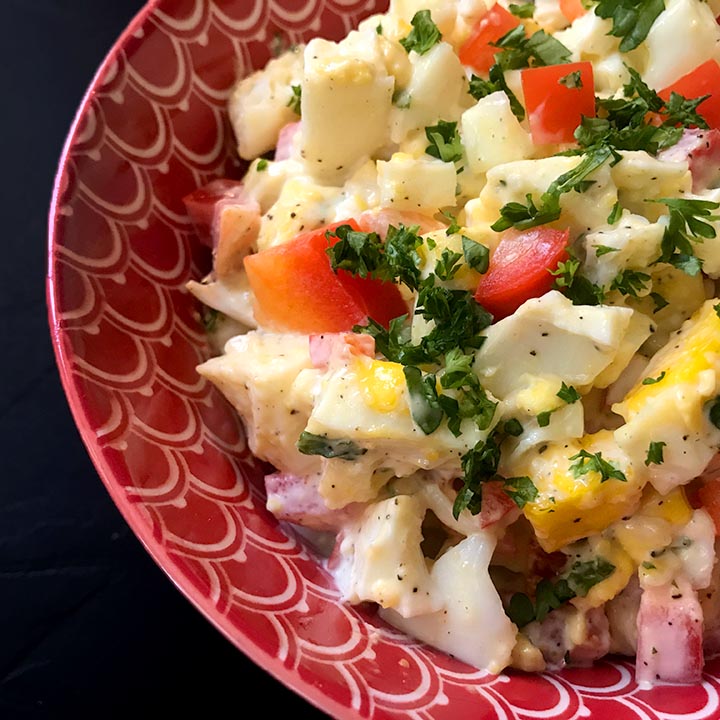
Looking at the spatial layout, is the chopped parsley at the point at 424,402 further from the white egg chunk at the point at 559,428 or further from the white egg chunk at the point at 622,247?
the white egg chunk at the point at 622,247

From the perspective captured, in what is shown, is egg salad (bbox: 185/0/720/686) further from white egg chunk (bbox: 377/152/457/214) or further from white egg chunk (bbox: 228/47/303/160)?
white egg chunk (bbox: 228/47/303/160)

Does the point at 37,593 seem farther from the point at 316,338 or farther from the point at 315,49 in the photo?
the point at 315,49

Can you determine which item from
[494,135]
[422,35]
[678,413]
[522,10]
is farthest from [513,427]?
[522,10]

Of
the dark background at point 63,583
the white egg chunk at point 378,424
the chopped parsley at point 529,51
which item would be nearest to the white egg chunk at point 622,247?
the white egg chunk at point 378,424

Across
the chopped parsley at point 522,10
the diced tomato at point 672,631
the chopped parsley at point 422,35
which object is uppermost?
the chopped parsley at point 422,35

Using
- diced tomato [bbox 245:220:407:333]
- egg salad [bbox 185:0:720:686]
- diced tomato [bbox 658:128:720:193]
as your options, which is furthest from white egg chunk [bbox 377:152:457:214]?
diced tomato [bbox 658:128:720:193]

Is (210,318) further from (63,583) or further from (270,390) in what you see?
(63,583)
